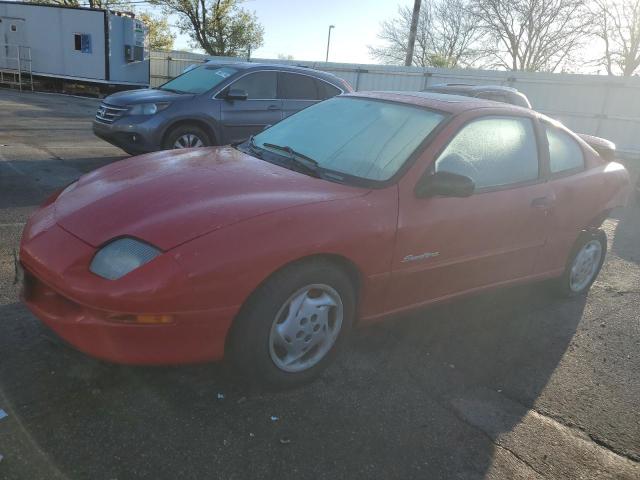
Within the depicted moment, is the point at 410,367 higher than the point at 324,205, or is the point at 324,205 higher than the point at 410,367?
the point at 324,205

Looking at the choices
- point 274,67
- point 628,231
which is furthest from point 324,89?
point 628,231

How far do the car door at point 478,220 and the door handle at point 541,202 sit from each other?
1 cm

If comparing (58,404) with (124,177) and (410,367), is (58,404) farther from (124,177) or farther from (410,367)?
(410,367)

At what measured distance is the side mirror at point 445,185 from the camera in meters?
2.99

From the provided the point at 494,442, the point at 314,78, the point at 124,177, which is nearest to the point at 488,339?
the point at 494,442

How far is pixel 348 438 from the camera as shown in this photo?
247 centimetres

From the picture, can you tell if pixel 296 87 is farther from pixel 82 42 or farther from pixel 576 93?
pixel 82 42

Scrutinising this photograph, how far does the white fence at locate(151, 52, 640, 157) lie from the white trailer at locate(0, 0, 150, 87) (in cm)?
954

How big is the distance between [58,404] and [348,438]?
1350mm

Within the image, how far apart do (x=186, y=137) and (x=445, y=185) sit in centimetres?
550

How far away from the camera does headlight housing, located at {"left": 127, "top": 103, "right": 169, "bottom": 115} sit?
7.46m

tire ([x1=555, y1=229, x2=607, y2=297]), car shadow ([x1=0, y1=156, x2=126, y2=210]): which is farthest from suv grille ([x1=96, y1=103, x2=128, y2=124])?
tire ([x1=555, y1=229, x2=607, y2=297])

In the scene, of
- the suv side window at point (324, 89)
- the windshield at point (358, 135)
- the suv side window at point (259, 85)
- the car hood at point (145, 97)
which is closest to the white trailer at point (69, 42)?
the car hood at point (145, 97)

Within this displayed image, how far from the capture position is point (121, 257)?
7.69 ft
